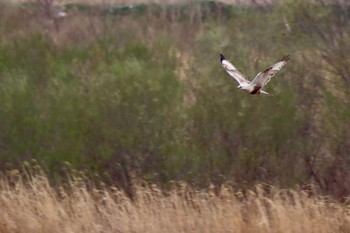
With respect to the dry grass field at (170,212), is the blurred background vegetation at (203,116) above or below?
above

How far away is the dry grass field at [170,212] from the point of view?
8844mm

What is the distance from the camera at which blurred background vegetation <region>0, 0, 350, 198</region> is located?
10.6 meters

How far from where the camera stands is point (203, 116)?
10.7 metres

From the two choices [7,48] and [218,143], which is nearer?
[218,143]

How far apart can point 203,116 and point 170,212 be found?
1890mm

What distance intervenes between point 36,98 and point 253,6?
13.2 feet

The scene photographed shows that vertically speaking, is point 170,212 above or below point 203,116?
below

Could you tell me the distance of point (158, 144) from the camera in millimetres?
10789

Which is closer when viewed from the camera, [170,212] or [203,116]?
[170,212]

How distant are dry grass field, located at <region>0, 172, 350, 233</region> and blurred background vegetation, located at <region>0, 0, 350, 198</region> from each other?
2.64ft

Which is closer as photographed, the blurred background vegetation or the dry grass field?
the dry grass field

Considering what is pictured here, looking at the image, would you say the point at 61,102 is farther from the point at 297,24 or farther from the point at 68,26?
the point at 68,26

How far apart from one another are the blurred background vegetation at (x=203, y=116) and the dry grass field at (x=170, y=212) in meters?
0.81

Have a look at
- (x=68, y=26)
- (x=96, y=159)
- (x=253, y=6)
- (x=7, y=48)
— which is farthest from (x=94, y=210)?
(x=68, y=26)
